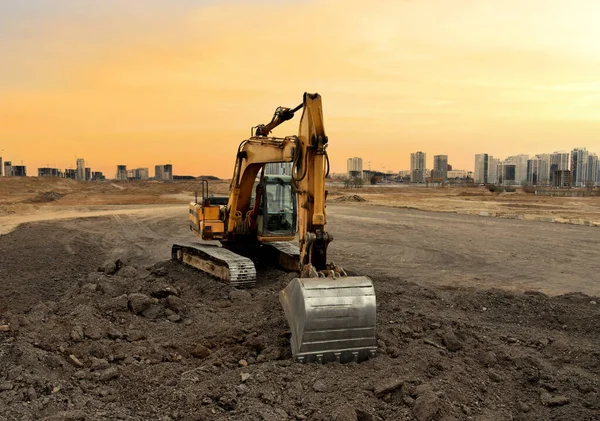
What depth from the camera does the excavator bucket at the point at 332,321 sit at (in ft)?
19.5

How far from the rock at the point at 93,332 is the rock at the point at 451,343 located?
4.89 meters

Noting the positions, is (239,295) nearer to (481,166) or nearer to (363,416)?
(363,416)

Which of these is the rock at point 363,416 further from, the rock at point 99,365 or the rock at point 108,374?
the rock at point 99,365

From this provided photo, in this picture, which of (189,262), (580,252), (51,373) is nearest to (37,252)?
(189,262)

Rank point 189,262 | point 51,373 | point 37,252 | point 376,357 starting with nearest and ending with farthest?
point 51,373, point 376,357, point 189,262, point 37,252

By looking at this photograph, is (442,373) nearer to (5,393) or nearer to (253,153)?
(5,393)

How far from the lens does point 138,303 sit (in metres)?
8.26

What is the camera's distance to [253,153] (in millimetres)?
10812

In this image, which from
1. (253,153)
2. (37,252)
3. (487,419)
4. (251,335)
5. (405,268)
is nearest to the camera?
(487,419)

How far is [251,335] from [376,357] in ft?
6.01

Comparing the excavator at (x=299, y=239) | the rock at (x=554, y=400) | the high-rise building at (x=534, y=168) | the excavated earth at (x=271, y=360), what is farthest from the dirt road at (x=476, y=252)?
the high-rise building at (x=534, y=168)

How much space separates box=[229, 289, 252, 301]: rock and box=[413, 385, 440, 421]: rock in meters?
4.98

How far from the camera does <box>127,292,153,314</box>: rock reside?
8211mm

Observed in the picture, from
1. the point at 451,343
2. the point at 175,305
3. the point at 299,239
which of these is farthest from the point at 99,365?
the point at 451,343
